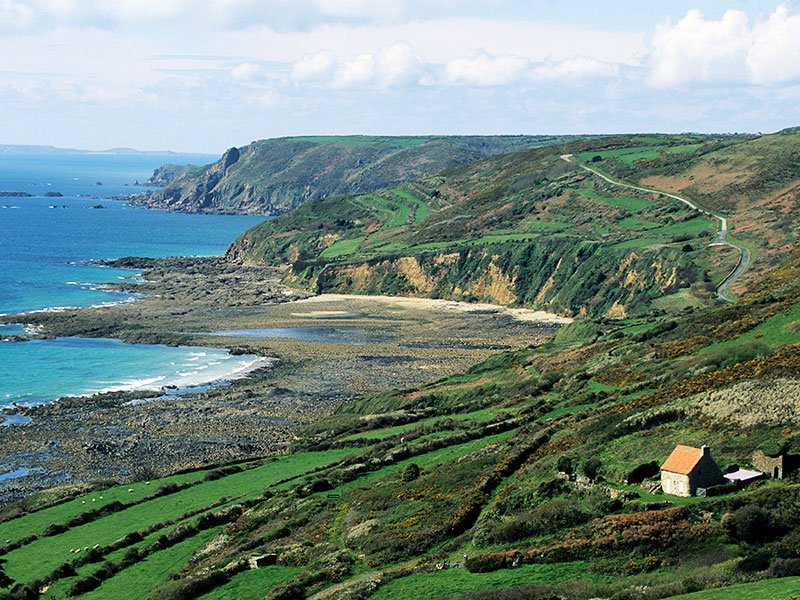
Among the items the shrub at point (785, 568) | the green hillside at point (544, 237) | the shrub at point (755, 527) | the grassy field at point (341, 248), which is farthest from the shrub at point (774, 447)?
the grassy field at point (341, 248)

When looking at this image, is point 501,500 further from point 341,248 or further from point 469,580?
point 341,248

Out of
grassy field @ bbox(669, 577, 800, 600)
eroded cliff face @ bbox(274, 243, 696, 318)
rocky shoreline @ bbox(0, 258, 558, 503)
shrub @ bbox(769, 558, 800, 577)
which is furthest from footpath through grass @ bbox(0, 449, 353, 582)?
eroded cliff face @ bbox(274, 243, 696, 318)

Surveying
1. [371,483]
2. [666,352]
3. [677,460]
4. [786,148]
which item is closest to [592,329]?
[666,352]

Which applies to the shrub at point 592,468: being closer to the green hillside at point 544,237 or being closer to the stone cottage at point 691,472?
the stone cottage at point 691,472

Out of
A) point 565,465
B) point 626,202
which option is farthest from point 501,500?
point 626,202

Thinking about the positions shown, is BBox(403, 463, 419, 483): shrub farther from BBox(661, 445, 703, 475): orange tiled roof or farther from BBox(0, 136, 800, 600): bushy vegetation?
BBox(661, 445, 703, 475): orange tiled roof
